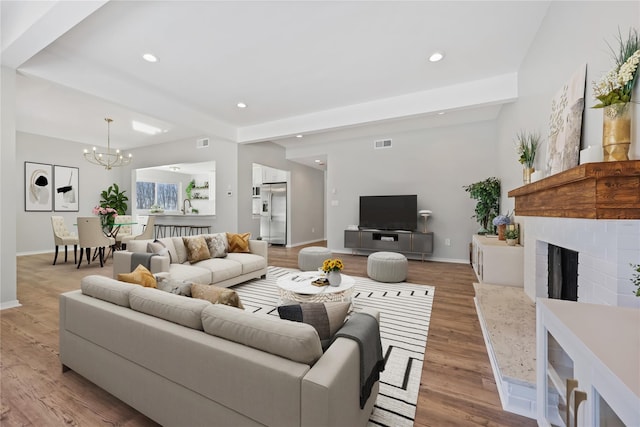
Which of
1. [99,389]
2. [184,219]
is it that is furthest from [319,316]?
[184,219]

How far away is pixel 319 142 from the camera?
7.24 metres

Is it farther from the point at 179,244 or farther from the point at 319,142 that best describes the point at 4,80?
the point at 319,142

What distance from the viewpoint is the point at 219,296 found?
154 centimetres

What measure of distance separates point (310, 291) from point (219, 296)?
51.4 inches

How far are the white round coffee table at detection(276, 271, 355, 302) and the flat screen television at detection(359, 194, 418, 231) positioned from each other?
3278 millimetres

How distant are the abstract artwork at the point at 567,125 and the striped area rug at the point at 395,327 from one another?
1.83 metres

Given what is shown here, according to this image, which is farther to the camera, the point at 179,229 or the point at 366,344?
the point at 179,229

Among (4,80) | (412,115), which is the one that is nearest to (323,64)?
(412,115)

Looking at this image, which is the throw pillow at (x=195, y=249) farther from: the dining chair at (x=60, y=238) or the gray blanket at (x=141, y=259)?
the dining chair at (x=60, y=238)

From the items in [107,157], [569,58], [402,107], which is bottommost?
[569,58]

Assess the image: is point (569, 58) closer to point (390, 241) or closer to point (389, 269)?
point (389, 269)

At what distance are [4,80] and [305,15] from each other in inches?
136

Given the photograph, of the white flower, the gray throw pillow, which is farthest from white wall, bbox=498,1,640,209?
the gray throw pillow

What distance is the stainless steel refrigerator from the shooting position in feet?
27.1
